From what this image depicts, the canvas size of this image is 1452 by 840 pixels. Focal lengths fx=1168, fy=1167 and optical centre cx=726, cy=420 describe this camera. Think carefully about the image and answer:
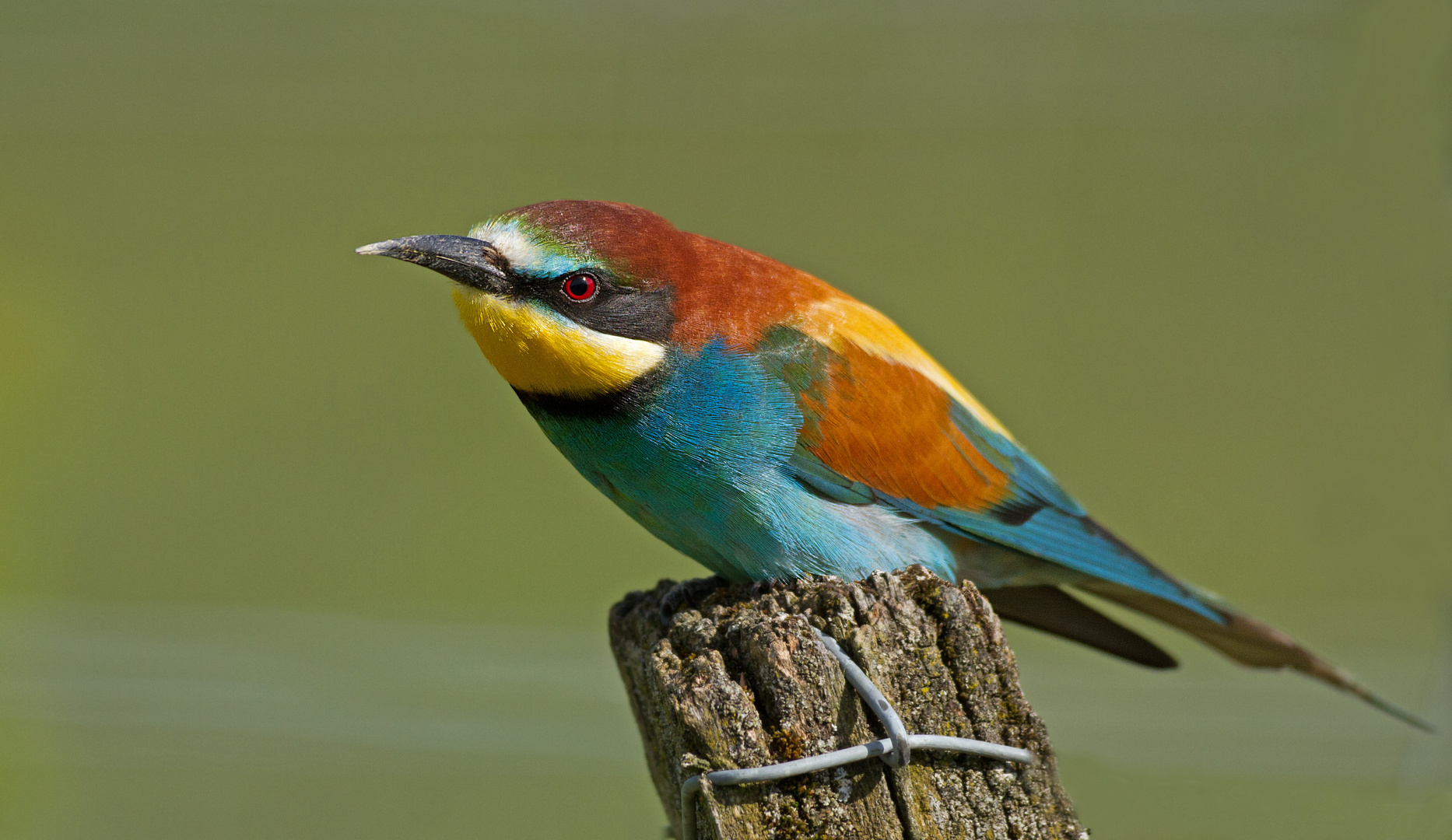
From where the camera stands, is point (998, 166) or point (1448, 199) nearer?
point (1448, 199)

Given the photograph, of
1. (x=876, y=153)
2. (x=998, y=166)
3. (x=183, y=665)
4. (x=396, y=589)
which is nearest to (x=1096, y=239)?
(x=998, y=166)

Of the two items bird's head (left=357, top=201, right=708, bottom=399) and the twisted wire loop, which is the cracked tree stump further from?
bird's head (left=357, top=201, right=708, bottom=399)

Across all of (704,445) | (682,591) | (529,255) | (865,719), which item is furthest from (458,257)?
(865,719)

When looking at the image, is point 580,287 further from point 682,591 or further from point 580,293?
point 682,591

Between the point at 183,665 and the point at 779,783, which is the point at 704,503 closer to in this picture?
the point at 779,783

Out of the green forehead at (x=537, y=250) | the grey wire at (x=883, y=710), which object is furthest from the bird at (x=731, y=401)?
→ the grey wire at (x=883, y=710)

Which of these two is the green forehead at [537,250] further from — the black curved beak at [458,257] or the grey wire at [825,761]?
the grey wire at [825,761]

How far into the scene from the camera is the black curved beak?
1.71 metres

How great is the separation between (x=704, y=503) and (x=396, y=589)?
175 inches

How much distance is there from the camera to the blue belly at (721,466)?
178 cm

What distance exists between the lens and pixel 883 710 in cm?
126

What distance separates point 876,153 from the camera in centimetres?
686

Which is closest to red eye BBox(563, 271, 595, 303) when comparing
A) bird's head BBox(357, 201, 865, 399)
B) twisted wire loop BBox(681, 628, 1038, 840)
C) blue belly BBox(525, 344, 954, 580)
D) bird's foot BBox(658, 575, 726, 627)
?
bird's head BBox(357, 201, 865, 399)

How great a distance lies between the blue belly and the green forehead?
0.69ft
